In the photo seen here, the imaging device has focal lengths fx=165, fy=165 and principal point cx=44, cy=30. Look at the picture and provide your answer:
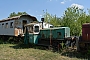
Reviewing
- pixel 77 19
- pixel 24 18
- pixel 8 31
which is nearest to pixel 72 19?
pixel 77 19

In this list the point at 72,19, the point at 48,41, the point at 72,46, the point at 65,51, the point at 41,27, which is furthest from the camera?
the point at 72,19

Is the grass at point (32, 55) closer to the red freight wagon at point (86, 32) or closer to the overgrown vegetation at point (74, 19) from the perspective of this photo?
the red freight wagon at point (86, 32)

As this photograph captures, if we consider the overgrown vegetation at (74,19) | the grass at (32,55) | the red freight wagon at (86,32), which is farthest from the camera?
the overgrown vegetation at (74,19)

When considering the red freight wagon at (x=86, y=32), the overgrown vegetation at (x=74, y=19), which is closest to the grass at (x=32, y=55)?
the red freight wagon at (x=86, y=32)

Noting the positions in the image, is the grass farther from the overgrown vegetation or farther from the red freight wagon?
the overgrown vegetation

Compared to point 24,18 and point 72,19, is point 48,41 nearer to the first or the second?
point 24,18

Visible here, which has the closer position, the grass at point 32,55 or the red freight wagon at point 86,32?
the grass at point 32,55

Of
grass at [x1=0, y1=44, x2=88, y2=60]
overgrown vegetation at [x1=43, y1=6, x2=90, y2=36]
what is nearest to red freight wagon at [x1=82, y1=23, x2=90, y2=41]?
grass at [x1=0, y1=44, x2=88, y2=60]

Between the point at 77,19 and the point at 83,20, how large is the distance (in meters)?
0.94

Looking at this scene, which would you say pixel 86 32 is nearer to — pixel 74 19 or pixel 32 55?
pixel 32 55

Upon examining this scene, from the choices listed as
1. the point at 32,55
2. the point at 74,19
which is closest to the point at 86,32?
the point at 32,55

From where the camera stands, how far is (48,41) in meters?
15.2

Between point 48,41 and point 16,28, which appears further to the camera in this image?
point 16,28

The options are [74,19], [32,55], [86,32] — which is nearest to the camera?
[32,55]
